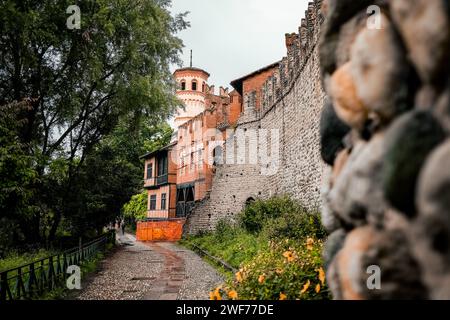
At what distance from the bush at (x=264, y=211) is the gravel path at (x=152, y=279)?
2775 mm

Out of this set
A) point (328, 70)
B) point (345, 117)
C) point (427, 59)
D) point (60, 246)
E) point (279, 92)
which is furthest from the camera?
point (279, 92)

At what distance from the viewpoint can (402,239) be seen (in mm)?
1587

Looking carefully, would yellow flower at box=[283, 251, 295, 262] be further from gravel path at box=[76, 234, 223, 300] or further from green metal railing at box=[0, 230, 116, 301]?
green metal railing at box=[0, 230, 116, 301]

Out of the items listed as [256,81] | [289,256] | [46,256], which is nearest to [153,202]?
[256,81]

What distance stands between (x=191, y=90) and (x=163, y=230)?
82.7 ft

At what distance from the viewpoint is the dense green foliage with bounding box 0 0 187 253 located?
1262 centimetres

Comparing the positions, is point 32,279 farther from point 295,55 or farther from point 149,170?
point 149,170

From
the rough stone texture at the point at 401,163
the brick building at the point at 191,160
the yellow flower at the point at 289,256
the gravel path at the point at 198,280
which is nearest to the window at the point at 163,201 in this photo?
the brick building at the point at 191,160

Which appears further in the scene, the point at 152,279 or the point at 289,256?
the point at 152,279

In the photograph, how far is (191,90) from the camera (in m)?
48.0

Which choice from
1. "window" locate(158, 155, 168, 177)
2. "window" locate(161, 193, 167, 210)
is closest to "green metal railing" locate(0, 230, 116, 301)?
"window" locate(161, 193, 167, 210)
